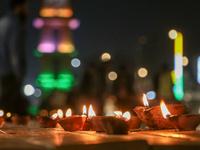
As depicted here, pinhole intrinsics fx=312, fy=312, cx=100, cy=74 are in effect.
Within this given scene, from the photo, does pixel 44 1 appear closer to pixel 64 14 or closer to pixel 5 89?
pixel 64 14

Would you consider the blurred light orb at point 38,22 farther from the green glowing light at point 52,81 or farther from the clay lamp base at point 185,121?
the clay lamp base at point 185,121

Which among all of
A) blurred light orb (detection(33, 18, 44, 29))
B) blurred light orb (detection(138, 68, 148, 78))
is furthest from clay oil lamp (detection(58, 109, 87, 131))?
blurred light orb (detection(33, 18, 44, 29))

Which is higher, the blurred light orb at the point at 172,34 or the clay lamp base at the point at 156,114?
the blurred light orb at the point at 172,34

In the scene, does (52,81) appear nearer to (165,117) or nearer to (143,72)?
(143,72)

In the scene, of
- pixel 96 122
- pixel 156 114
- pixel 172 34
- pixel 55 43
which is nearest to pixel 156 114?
pixel 156 114

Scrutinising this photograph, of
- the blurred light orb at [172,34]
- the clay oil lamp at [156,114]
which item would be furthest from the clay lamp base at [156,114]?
the blurred light orb at [172,34]

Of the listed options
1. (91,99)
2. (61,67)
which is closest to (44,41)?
(61,67)

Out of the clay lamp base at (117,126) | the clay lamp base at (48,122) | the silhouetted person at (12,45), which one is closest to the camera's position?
the clay lamp base at (117,126)
